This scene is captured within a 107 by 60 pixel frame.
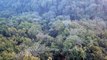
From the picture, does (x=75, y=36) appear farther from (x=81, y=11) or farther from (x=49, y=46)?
(x=81, y=11)

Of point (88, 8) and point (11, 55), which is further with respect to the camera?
point (88, 8)

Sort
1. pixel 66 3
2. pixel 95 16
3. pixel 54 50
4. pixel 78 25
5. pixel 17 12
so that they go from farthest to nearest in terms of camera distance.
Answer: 1. pixel 17 12
2. pixel 66 3
3. pixel 95 16
4. pixel 78 25
5. pixel 54 50

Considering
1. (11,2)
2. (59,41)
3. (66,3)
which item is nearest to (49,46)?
(59,41)

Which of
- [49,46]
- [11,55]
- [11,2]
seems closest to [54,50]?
[49,46]

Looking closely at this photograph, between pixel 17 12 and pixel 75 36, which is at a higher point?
A: pixel 75 36

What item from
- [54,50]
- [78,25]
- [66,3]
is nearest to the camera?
[54,50]

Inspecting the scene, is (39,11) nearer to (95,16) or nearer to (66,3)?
(66,3)
